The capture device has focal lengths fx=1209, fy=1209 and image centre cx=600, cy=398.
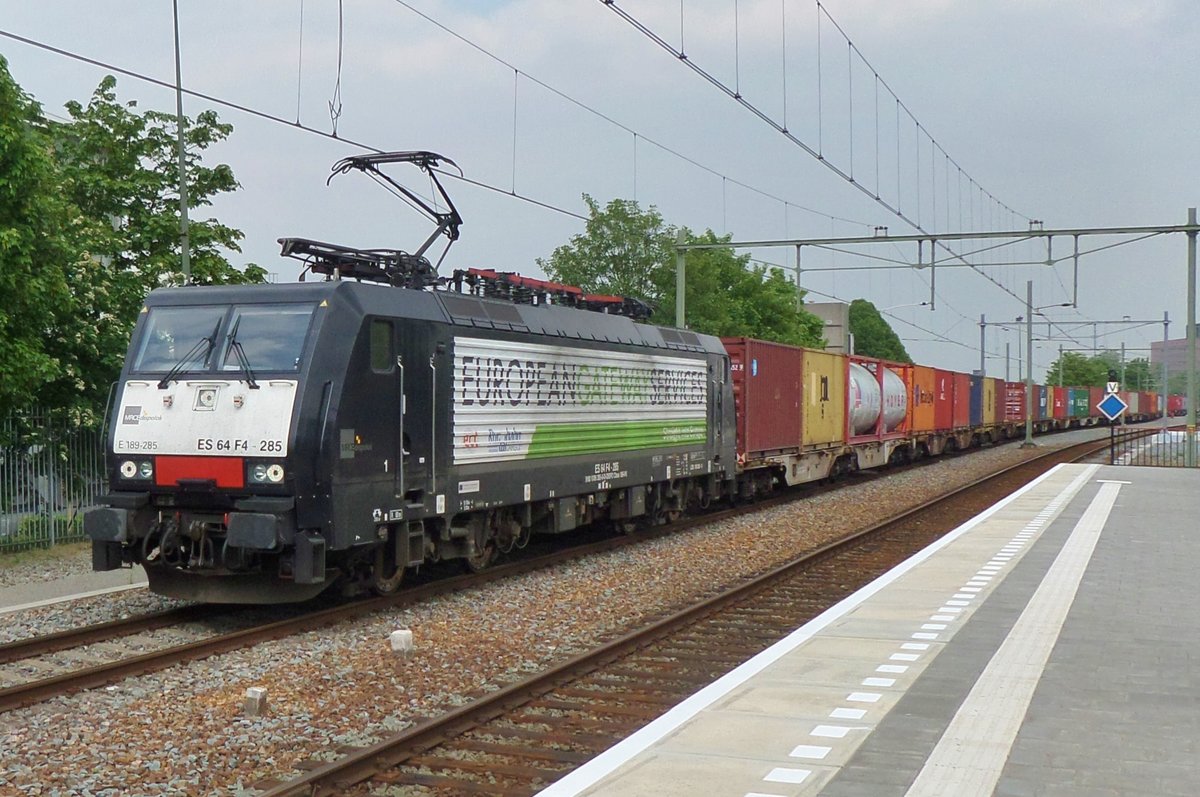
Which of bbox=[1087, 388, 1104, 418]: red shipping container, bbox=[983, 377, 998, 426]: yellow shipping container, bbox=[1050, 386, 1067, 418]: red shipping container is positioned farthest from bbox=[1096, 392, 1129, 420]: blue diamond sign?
bbox=[1087, 388, 1104, 418]: red shipping container

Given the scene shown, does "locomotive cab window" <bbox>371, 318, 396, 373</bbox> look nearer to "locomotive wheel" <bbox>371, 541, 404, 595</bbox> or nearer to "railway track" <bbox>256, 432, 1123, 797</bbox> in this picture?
"locomotive wheel" <bbox>371, 541, 404, 595</bbox>

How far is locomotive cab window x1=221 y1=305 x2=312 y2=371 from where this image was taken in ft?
36.0

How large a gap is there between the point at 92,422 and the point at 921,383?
26929 millimetres

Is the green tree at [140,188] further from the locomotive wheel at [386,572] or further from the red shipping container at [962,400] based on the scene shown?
the red shipping container at [962,400]

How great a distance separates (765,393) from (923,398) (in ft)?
51.2

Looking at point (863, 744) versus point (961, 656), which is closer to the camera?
point (863, 744)

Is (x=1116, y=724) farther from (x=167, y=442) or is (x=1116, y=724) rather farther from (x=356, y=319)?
(x=167, y=442)

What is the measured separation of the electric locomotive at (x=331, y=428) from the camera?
420 inches

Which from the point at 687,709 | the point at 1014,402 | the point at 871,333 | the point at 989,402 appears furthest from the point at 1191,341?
the point at 871,333

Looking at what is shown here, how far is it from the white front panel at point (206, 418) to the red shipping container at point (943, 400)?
104ft

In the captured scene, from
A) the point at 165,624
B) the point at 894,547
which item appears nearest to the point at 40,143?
the point at 165,624

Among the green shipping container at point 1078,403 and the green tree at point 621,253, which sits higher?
the green tree at point 621,253

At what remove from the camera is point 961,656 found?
28.3 ft

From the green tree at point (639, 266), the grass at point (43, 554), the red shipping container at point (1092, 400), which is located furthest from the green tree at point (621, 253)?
the red shipping container at point (1092, 400)
